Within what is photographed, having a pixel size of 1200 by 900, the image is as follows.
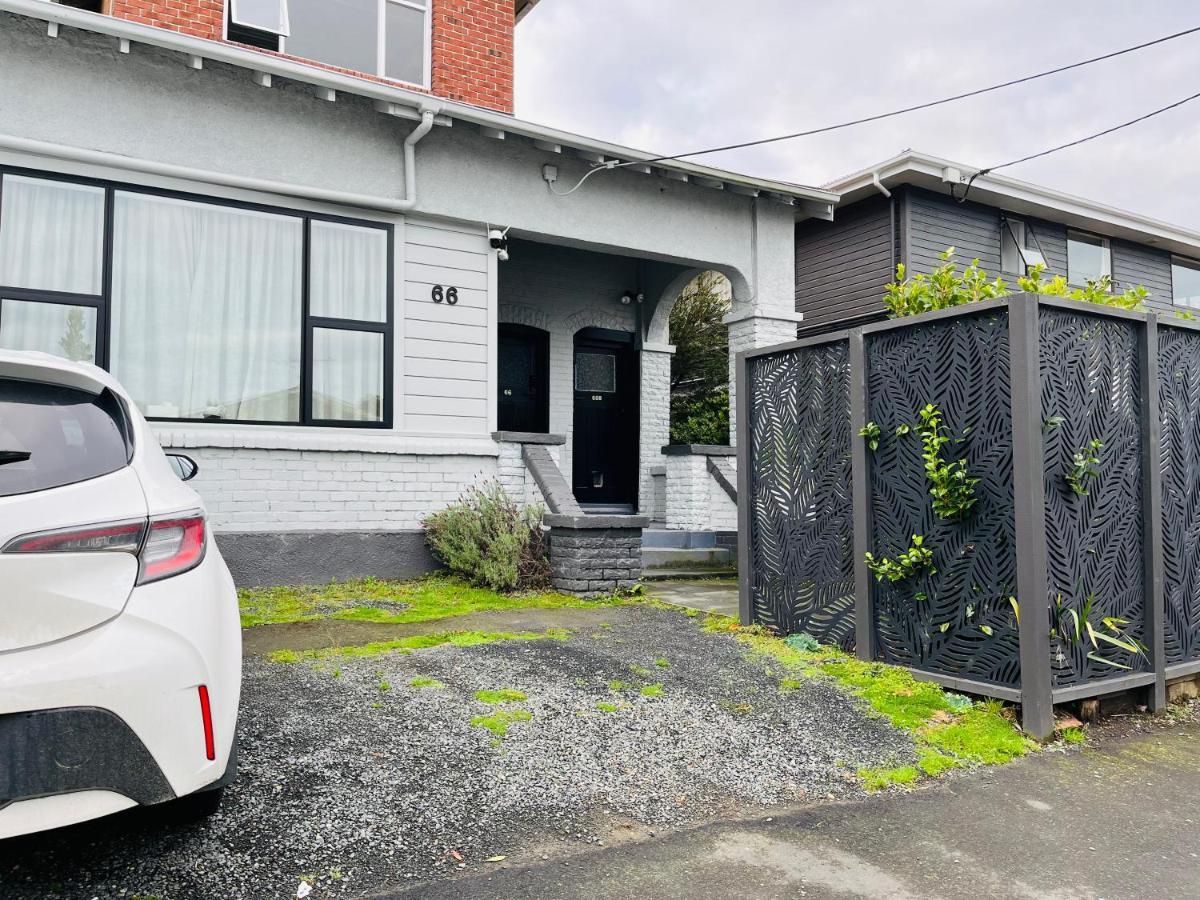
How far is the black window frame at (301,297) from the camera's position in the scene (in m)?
7.01

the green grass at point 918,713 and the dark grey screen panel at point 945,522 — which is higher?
the dark grey screen panel at point 945,522

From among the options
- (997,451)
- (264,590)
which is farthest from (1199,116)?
(264,590)

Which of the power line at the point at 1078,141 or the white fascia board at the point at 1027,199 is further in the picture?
the white fascia board at the point at 1027,199

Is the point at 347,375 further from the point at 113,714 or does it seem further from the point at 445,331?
the point at 113,714

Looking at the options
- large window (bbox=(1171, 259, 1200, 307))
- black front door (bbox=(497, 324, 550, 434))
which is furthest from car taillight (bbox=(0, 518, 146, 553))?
large window (bbox=(1171, 259, 1200, 307))

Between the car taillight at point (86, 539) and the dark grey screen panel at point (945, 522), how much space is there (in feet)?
11.9

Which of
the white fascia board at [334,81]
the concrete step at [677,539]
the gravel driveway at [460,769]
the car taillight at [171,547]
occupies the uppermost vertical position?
the white fascia board at [334,81]

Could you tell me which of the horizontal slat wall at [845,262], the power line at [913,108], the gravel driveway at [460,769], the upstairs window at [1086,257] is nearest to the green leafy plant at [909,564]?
the gravel driveway at [460,769]

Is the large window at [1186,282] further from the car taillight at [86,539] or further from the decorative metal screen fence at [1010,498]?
the car taillight at [86,539]

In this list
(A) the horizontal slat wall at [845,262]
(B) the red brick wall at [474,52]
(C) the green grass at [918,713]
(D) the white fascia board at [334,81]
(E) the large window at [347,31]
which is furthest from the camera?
(A) the horizontal slat wall at [845,262]

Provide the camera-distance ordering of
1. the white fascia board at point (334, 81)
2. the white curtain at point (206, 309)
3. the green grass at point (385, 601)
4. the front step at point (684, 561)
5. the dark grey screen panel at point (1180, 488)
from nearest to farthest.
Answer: the dark grey screen panel at point (1180, 488) → the green grass at point (385, 601) → the white fascia board at point (334, 81) → the white curtain at point (206, 309) → the front step at point (684, 561)

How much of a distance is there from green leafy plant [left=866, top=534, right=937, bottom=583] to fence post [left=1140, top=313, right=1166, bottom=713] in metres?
1.16

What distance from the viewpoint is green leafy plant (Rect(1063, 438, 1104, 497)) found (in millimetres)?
4227

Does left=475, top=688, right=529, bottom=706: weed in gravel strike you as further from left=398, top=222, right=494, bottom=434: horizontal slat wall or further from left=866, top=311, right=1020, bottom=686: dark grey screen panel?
left=398, top=222, right=494, bottom=434: horizontal slat wall
